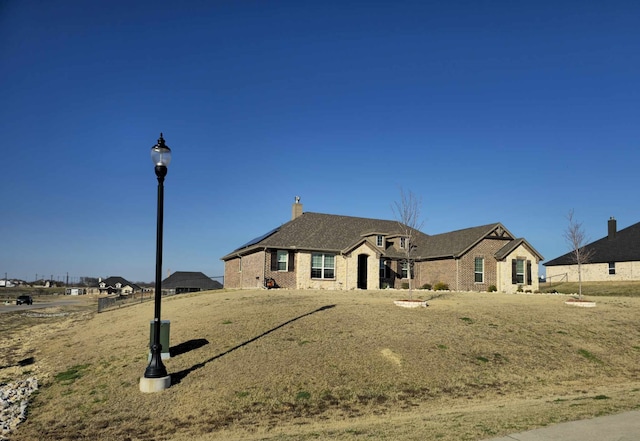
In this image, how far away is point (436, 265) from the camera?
40.4 meters

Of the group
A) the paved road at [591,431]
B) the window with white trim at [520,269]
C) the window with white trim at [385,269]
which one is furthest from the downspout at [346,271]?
the paved road at [591,431]

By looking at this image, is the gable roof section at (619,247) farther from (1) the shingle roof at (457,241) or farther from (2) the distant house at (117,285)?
(2) the distant house at (117,285)

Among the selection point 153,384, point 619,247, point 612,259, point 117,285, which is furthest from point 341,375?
point 117,285

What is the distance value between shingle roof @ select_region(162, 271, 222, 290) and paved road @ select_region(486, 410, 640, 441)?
6635cm

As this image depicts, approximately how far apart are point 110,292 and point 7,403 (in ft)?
322

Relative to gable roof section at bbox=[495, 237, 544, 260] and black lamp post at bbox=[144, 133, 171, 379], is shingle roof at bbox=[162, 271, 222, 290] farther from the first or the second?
black lamp post at bbox=[144, 133, 171, 379]

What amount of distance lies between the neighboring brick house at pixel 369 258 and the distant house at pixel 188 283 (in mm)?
30389

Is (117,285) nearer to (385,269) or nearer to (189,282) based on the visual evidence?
(189,282)

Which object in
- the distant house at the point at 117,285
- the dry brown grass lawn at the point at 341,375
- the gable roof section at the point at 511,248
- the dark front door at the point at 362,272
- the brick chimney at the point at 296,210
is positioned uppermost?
the brick chimney at the point at 296,210

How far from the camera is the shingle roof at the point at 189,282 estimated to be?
71.8 m

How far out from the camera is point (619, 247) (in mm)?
48469

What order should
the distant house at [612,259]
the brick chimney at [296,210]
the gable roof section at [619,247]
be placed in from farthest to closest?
the gable roof section at [619,247]
the distant house at [612,259]
the brick chimney at [296,210]

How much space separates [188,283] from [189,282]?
45 cm

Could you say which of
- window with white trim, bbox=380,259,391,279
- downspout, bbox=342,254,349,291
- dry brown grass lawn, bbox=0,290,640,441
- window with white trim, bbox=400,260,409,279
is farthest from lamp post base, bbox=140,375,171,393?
window with white trim, bbox=400,260,409,279
